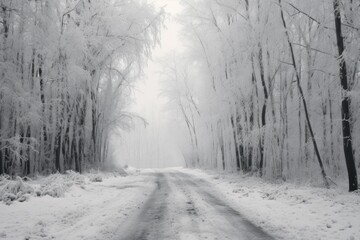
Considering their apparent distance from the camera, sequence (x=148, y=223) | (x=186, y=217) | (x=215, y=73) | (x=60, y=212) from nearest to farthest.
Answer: (x=148, y=223), (x=186, y=217), (x=60, y=212), (x=215, y=73)

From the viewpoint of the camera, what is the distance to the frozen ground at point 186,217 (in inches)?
217

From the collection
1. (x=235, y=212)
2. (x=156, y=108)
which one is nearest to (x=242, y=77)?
(x=235, y=212)

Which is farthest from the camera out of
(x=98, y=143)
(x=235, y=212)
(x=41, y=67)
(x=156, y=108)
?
(x=156, y=108)

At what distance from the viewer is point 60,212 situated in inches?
278

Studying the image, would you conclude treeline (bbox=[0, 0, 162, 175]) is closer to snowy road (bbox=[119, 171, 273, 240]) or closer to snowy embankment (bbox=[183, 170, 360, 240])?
snowy road (bbox=[119, 171, 273, 240])

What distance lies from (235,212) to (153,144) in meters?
76.0

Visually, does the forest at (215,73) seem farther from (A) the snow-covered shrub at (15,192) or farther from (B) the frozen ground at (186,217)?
(A) the snow-covered shrub at (15,192)

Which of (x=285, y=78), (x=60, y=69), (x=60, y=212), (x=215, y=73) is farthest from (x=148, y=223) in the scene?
(x=215, y=73)

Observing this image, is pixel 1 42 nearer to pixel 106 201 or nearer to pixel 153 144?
pixel 106 201

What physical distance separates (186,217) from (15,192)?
4.59m

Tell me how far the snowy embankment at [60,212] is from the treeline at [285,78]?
694cm

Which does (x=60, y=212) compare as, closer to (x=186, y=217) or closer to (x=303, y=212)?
(x=186, y=217)

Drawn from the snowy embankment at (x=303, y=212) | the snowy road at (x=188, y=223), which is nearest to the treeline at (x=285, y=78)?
the snowy embankment at (x=303, y=212)

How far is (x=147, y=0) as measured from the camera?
17.5 meters
